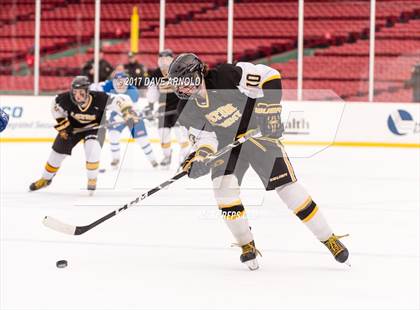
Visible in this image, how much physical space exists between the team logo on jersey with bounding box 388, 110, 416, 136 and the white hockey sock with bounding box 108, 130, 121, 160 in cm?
341

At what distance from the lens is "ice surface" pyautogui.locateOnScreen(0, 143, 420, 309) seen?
275 cm

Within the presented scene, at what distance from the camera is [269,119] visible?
311 centimetres

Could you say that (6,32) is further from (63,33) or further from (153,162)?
(153,162)

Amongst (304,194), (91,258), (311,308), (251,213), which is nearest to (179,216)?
(251,213)

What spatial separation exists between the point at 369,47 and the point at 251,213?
15.7 ft

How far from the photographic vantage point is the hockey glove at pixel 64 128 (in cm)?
532

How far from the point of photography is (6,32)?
950cm

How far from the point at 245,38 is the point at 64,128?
4.54 meters

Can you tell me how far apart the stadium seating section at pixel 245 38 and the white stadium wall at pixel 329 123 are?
0.61 ft

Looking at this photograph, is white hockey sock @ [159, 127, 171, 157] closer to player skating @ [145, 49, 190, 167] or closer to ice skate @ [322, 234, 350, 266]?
player skating @ [145, 49, 190, 167]

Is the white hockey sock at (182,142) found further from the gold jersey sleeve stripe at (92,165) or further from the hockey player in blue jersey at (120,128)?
the gold jersey sleeve stripe at (92,165)

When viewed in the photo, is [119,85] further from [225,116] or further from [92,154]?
[225,116]

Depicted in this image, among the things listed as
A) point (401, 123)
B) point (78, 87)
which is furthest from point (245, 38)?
point (78, 87)

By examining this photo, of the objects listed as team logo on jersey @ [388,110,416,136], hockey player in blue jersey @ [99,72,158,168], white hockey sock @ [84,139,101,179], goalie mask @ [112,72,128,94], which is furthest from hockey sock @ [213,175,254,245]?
team logo on jersey @ [388,110,416,136]
